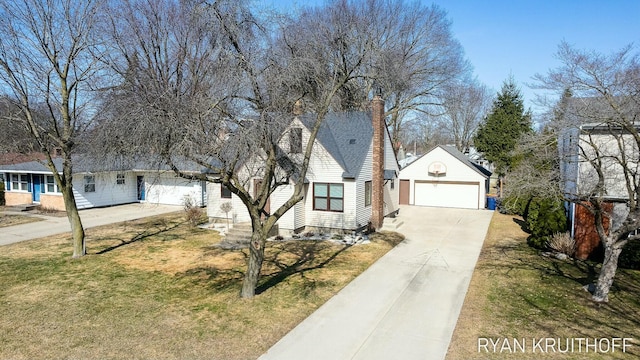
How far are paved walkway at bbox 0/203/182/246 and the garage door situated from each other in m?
17.2

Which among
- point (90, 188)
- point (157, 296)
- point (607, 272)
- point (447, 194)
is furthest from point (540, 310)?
point (90, 188)

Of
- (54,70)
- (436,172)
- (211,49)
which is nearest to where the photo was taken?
(211,49)

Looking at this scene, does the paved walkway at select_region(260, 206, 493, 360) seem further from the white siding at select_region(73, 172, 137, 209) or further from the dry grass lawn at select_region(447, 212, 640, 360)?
the white siding at select_region(73, 172, 137, 209)

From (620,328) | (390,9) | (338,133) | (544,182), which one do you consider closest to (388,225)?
(338,133)

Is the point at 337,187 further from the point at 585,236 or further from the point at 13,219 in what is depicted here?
the point at 13,219

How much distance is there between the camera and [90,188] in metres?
25.2

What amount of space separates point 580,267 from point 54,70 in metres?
18.4

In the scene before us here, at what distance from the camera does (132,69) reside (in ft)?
30.8

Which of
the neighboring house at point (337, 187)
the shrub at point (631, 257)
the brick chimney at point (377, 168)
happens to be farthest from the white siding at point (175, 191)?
the shrub at point (631, 257)

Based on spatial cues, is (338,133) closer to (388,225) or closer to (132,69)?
(388,225)

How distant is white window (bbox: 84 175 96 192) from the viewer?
2480cm

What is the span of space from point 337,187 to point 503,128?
19000 mm

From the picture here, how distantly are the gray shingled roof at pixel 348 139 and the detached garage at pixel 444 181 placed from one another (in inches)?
386

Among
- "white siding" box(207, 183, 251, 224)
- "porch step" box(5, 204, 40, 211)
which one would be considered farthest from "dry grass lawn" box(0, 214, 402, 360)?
"porch step" box(5, 204, 40, 211)
